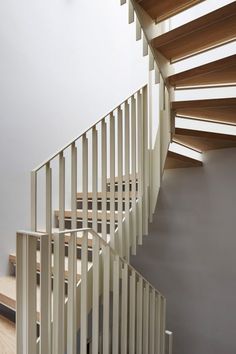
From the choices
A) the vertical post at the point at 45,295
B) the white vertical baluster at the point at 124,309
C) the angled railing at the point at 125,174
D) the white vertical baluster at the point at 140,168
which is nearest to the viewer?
the vertical post at the point at 45,295

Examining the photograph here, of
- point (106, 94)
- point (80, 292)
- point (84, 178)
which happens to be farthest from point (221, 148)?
point (80, 292)

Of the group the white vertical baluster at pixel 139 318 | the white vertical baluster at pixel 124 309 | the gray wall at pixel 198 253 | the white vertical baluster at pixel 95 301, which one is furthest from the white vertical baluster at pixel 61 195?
the gray wall at pixel 198 253

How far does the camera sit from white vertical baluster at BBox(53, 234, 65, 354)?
5.60 ft

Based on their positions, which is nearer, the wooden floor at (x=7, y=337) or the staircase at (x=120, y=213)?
the staircase at (x=120, y=213)

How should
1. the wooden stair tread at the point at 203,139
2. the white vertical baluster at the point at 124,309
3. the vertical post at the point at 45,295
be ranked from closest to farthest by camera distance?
1. the vertical post at the point at 45,295
2. the white vertical baluster at the point at 124,309
3. the wooden stair tread at the point at 203,139

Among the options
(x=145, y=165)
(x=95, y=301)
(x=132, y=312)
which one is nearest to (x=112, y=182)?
(x=145, y=165)

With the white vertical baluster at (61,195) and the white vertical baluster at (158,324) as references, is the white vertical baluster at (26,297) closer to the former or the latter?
the white vertical baluster at (61,195)

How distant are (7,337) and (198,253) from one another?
239cm

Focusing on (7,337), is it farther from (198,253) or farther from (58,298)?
(198,253)

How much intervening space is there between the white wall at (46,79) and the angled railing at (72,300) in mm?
1273

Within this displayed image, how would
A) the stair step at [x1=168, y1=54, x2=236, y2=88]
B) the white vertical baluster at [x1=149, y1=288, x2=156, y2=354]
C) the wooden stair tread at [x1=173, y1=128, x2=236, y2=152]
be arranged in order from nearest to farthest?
the stair step at [x1=168, y1=54, x2=236, y2=88] < the white vertical baluster at [x1=149, y1=288, x2=156, y2=354] < the wooden stair tread at [x1=173, y1=128, x2=236, y2=152]

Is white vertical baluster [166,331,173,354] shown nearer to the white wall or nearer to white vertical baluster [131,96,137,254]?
white vertical baluster [131,96,137,254]

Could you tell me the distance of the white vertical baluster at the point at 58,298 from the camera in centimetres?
171

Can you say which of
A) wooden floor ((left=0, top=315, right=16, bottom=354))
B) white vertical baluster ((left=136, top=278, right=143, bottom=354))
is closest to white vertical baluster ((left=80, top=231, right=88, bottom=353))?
wooden floor ((left=0, top=315, right=16, bottom=354))
